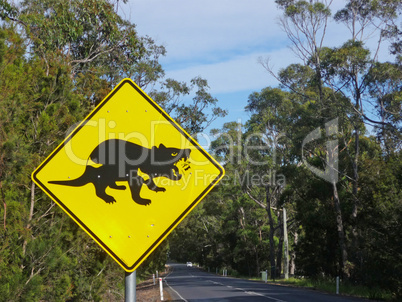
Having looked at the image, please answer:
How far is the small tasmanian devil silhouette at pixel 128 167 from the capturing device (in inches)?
112

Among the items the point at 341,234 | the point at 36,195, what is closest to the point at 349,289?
the point at 341,234

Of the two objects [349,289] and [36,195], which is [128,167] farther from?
[349,289]

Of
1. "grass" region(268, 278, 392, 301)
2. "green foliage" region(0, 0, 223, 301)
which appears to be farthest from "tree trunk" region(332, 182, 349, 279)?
"green foliage" region(0, 0, 223, 301)

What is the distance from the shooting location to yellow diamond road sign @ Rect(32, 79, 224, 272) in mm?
2797

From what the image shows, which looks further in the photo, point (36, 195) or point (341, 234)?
point (341, 234)

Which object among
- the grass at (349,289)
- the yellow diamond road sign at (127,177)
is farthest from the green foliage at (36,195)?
the grass at (349,289)

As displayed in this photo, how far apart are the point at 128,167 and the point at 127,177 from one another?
6 centimetres

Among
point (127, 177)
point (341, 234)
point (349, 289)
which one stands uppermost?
point (127, 177)

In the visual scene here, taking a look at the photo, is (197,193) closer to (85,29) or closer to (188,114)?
(85,29)

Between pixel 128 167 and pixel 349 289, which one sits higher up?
pixel 128 167

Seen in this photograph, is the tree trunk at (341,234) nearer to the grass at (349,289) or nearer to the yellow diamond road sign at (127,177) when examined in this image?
the grass at (349,289)

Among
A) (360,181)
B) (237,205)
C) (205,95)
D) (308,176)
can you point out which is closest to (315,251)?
(308,176)

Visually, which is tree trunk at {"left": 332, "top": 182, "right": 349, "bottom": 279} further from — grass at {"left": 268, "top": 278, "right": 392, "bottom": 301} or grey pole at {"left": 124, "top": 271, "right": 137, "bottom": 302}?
Answer: grey pole at {"left": 124, "top": 271, "right": 137, "bottom": 302}

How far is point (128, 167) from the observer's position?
2863 mm
